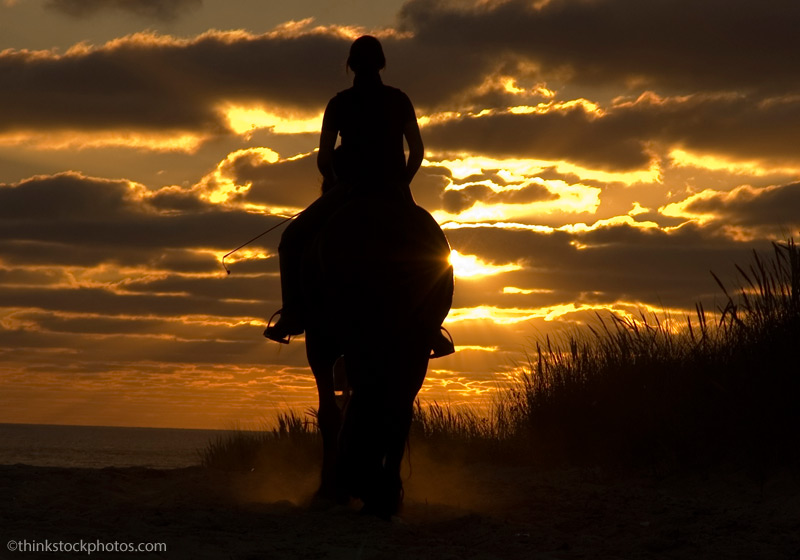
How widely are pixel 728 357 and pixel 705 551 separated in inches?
144

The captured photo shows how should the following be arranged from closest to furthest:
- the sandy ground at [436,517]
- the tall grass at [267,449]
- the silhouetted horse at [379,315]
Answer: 1. the silhouetted horse at [379,315]
2. the sandy ground at [436,517]
3. the tall grass at [267,449]

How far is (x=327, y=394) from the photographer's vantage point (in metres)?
7.69

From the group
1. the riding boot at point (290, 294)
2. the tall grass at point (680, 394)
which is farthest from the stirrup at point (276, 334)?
the tall grass at point (680, 394)

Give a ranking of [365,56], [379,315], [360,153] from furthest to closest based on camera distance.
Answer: [365,56]
[360,153]
[379,315]

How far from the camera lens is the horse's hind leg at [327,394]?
25.2ft

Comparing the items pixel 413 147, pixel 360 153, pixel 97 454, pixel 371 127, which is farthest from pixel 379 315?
pixel 97 454

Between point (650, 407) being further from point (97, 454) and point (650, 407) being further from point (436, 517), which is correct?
point (97, 454)

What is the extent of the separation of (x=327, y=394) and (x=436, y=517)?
126cm

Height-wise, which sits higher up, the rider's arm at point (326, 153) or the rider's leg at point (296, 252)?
the rider's arm at point (326, 153)

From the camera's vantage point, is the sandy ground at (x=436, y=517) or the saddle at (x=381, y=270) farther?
the sandy ground at (x=436, y=517)

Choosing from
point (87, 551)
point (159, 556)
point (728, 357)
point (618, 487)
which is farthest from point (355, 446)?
point (728, 357)

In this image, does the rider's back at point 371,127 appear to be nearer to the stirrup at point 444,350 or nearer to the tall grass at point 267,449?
the stirrup at point 444,350

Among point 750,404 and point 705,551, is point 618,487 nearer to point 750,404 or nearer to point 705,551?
point 750,404

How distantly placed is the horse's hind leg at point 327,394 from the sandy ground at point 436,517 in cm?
44
